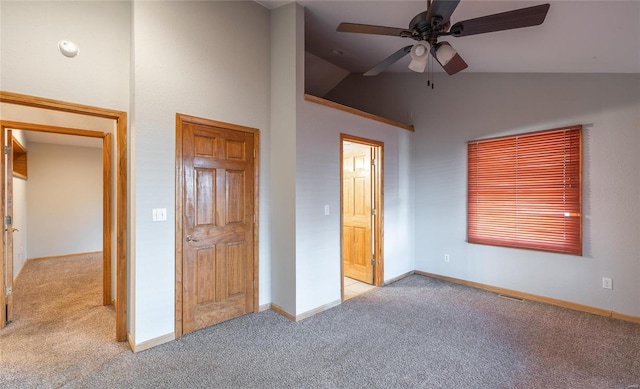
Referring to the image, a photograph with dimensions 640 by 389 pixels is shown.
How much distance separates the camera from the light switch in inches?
95.7

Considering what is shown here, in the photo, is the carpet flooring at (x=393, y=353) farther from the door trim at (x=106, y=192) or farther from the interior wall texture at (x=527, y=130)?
the door trim at (x=106, y=192)

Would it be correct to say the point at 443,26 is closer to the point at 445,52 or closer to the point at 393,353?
the point at 445,52

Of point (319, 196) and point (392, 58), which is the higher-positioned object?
point (392, 58)

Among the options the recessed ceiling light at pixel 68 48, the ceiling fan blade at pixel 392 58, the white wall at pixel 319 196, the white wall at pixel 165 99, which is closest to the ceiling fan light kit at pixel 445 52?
the ceiling fan blade at pixel 392 58

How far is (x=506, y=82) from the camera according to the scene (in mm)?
3672

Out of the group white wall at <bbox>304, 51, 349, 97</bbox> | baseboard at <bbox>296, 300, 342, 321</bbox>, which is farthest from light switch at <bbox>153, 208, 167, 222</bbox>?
white wall at <bbox>304, 51, 349, 97</bbox>

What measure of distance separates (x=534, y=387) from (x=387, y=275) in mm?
2239

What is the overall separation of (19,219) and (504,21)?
7.19 meters

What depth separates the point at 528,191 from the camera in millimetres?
3529

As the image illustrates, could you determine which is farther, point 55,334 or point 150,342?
point 55,334

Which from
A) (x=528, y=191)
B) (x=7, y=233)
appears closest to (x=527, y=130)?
(x=528, y=191)

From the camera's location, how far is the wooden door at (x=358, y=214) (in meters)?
4.16

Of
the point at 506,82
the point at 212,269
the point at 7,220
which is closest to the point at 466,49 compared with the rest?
the point at 506,82

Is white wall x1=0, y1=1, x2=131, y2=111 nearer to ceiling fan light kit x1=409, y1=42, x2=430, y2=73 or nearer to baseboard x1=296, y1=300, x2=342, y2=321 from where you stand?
ceiling fan light kit x1=409, y1=42, x2=430, y2=73
